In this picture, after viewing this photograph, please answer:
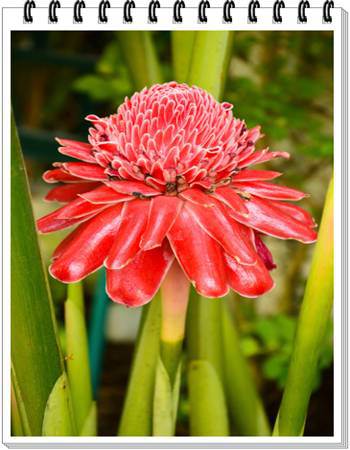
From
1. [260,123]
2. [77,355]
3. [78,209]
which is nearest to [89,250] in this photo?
[78,209]

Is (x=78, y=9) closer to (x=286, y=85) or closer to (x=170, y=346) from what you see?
(x=170, y=346)

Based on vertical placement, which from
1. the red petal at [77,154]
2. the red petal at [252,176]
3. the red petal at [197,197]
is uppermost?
the red petal at [77,154]

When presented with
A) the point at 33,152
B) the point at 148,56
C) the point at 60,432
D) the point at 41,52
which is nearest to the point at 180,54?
the point at 148,56

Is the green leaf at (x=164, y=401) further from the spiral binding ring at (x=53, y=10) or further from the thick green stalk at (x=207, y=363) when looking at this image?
the spiral binding ring at (x=53, y=10)

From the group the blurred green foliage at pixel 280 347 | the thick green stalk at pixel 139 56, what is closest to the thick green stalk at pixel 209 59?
the thick green stalk at pixel 139 56

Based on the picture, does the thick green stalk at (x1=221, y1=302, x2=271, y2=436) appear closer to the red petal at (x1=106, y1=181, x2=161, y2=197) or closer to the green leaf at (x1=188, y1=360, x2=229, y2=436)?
the green leaf at (x1=188, y1=360, x2=229, y2=436)
